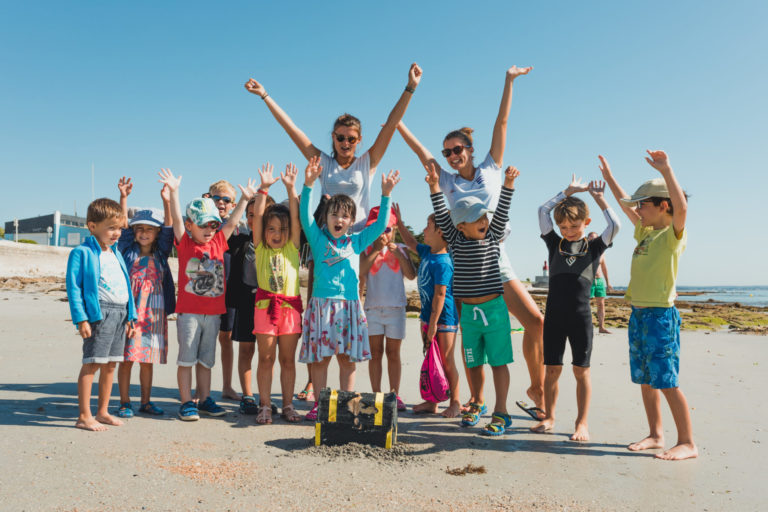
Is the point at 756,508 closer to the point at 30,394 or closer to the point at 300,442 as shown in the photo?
the point at 300,442

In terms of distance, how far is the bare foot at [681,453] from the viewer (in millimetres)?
3719

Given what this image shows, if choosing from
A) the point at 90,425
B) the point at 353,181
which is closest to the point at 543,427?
the point at 353,181

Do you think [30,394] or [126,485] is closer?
[126,485]

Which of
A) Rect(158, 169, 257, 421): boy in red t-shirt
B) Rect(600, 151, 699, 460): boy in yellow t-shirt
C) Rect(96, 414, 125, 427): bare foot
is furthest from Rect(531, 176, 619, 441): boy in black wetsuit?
Rect(96, 414, 125, 427): bare foot

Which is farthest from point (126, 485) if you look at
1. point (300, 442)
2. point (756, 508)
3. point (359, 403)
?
point (756, 508)

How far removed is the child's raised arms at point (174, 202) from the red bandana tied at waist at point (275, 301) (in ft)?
3.23

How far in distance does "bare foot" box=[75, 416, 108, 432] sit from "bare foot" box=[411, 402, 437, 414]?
278cm

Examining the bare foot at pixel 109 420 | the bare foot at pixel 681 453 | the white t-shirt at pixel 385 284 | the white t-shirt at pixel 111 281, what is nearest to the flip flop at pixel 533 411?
the bare foot at pixel 681 453

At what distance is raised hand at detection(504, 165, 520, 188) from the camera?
14.9 ft

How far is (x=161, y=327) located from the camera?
4.86 meters

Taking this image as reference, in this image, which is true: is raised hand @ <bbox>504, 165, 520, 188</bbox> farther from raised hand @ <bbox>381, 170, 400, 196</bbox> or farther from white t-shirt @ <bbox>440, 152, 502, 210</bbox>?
raised hand @ <bbox>381, 170, 400, 196</bbox>

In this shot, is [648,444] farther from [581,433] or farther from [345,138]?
[345,138]

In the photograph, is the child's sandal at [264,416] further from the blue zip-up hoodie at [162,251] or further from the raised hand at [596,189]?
the raised hand at [596,189]

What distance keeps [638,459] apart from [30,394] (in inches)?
230
